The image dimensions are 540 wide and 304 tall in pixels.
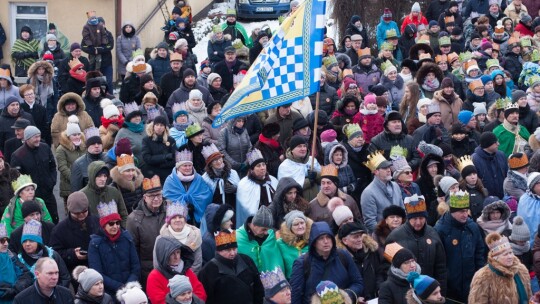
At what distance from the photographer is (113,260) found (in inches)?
468

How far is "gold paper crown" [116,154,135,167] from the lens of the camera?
Answer: 14055 mm

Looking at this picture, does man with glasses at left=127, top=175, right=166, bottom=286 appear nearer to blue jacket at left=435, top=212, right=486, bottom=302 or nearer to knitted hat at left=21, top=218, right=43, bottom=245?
knitted hat at left=21, top=218, right=43, bottom=245

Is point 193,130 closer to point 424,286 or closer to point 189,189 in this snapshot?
point 189,189

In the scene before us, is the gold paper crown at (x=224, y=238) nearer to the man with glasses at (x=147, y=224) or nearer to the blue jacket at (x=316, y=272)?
the blue jacket at (x=316, y=272)

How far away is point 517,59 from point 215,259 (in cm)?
1168

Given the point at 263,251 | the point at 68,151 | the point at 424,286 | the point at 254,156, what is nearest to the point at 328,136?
the point at 254,156

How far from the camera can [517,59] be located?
21.6 m

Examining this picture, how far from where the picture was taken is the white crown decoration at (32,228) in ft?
38.6

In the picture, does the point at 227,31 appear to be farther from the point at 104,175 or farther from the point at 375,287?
the point at 375,287

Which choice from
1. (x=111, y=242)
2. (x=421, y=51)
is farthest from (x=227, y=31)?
(x=111, y=242)

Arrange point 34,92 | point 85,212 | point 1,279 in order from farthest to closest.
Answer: point 34,92 < point 85,212 < point 1,279

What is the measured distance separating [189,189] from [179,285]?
333 centimetres

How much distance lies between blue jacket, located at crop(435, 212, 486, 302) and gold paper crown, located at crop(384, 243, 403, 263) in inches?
36.8

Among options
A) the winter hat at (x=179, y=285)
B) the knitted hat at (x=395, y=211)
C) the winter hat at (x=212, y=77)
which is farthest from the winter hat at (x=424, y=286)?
the winter hat at (x=212, y=77)
